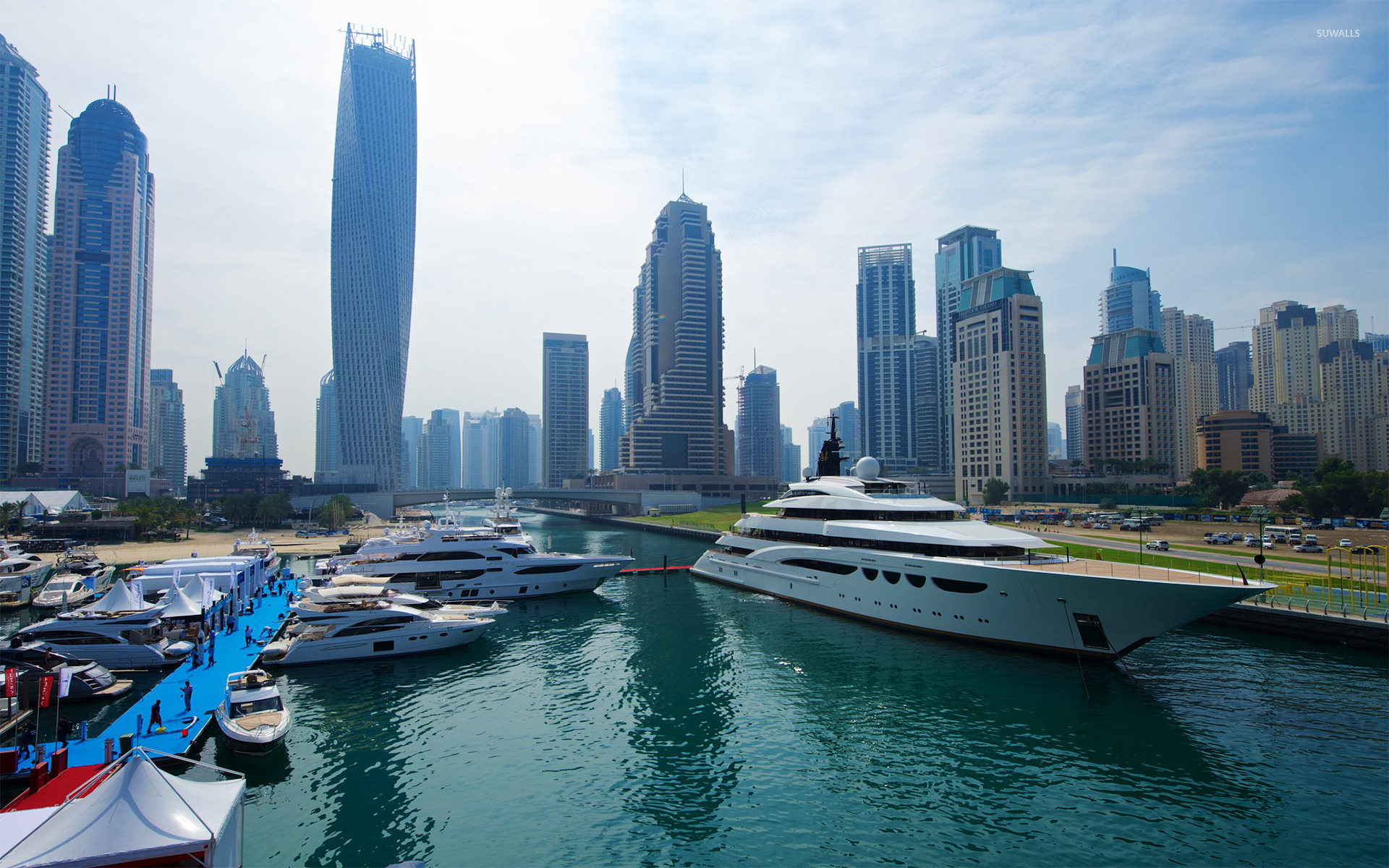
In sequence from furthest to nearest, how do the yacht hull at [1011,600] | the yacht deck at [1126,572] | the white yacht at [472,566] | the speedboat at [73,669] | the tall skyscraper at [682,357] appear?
1. the tall skyscraper at [682,357]
2. the white yacht at [472,566]
3. the yacht deck at [1126,572]
4. the yacht hull at [1011,600]
5. the speedboat at [73,669]

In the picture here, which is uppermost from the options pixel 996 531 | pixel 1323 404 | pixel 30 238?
pixel 30 238

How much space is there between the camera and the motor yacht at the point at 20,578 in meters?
44.0

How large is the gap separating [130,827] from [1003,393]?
13460cm

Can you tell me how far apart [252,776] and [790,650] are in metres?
21.4

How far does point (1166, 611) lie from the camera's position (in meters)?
24.8

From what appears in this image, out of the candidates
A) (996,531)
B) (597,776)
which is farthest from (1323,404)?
(597,776)

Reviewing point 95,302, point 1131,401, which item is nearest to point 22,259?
point 95,302

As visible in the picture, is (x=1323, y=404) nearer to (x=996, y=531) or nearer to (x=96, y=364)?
(x=996, y=531)

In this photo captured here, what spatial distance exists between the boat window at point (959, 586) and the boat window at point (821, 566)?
5599 mm

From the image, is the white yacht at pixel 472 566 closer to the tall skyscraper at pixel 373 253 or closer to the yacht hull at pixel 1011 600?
the yacht hull at pixel 1011 600

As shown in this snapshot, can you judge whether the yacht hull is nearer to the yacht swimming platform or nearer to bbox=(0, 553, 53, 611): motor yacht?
the yacht swimming platform

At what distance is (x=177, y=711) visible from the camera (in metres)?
22.1

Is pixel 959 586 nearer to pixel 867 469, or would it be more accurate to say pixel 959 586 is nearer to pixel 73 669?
pixel 867 469

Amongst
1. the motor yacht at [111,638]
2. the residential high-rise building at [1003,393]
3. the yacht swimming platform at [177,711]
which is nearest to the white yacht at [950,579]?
the yacht swimming platform at [177,711]
